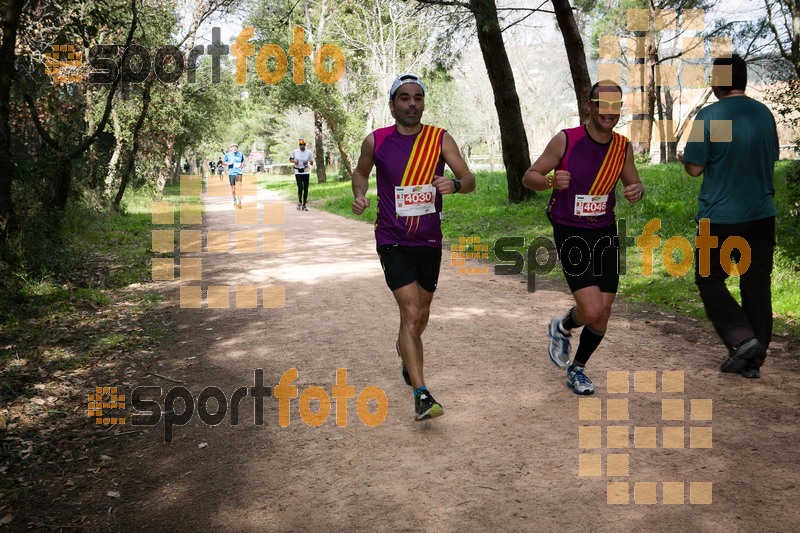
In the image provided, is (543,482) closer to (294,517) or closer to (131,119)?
(294,517)

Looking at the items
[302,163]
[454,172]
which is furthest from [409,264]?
[302,163]

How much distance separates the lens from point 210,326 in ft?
25.5

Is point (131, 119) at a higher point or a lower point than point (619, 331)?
higher

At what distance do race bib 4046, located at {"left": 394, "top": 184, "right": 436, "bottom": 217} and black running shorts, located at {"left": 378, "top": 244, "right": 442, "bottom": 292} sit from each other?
0.25 metres

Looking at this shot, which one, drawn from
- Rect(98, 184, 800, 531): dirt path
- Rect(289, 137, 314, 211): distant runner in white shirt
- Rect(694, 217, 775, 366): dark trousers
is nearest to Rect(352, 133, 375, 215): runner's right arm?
Rect(98, 184, 800, 531): dirt path

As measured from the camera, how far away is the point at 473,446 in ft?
14.1

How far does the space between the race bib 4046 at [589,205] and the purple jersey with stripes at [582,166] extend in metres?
0.03

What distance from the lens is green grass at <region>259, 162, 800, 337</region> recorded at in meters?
7.96

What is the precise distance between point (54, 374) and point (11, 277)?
333 cm

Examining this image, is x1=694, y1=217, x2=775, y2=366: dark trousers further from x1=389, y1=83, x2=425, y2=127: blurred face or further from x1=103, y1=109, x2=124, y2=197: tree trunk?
x1=103, y1=109, x2=124, y2=197: tree trunk

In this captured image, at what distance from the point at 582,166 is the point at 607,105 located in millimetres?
459

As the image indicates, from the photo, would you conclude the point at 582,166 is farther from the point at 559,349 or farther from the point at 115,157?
the point at 115,157

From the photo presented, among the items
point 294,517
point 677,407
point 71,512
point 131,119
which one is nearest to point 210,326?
point 71,512

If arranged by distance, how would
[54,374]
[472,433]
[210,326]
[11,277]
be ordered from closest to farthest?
1. [472,433]
2. [54,374]
3. [210,326]
4. [11,277]
